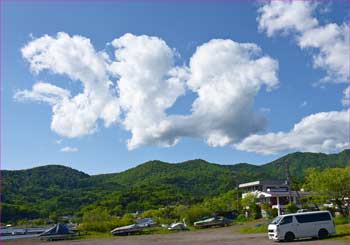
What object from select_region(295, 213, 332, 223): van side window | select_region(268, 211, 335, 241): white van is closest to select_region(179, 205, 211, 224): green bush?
select_region(268, 211, 335, 241): white van

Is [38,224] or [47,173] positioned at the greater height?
[47,173]

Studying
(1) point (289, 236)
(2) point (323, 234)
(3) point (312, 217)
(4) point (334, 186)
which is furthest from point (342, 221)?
(1) point (289, 236)

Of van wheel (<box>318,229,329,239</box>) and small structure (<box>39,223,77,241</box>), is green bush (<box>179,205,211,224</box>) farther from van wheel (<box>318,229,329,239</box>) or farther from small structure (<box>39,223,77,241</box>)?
van wheel (<box>318,229,329,239</box>)

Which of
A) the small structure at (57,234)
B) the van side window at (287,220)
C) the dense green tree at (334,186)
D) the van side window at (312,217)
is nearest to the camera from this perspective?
the van side window at (287,220)

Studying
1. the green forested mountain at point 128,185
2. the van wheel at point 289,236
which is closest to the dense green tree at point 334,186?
the van wheel at point 289,236

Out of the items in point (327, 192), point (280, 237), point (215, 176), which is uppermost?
point (215, 176)

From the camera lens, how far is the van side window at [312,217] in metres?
20.6

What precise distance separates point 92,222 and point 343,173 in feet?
78.1

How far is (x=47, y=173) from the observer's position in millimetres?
148500

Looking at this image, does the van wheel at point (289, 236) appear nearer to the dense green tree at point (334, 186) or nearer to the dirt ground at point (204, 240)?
the dirt ground at point (204, 240)

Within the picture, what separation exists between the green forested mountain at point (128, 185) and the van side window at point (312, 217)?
5185 cm

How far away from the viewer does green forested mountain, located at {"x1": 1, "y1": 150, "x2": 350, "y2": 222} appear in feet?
307

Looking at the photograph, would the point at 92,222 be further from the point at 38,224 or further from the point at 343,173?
the point at 38,224

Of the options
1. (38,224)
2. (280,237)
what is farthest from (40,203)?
(280,237)
